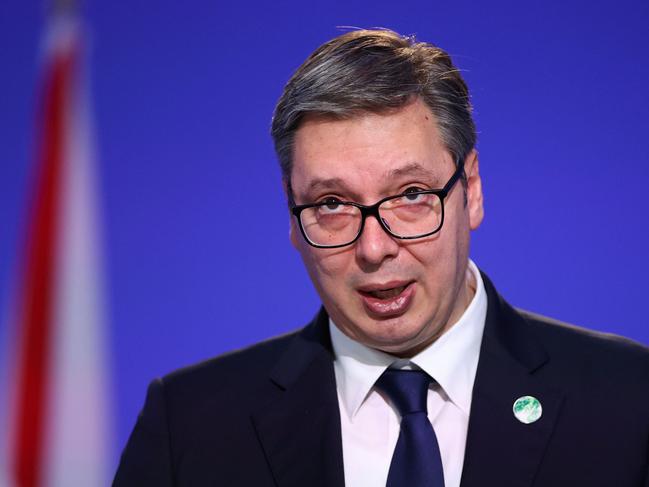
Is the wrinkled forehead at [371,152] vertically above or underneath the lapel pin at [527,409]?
above

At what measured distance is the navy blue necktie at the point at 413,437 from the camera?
1490 mm

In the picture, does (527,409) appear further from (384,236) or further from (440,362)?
(384,236)

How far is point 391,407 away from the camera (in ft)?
5.37

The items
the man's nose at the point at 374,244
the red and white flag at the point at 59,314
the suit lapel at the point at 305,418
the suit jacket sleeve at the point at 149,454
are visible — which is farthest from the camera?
the red and white flag at the point at 59,314

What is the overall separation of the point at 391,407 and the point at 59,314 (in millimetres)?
1068

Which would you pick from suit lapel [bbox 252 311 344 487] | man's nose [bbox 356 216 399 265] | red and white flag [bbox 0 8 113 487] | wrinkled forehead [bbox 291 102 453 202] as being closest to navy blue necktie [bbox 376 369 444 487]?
suit lapel [bbox 252 311 344 487]

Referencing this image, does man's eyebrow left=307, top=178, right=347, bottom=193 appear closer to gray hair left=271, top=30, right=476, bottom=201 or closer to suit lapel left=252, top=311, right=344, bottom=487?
gray hair left=271, top=30, right=476, bottom=201

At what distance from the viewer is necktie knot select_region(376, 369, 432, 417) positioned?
1.57 metres

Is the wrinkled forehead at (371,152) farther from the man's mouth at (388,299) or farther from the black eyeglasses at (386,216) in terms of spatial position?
the man's mouth at (388,299)

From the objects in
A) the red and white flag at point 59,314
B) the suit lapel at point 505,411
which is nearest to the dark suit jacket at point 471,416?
the suit lapel at point 505,411

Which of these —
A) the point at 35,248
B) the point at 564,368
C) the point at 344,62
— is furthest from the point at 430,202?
the point at 35,248

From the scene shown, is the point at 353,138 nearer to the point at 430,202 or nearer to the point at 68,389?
the point at 430,202

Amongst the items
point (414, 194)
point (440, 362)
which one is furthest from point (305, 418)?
point (414, 194)

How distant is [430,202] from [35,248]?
4.03 feet
